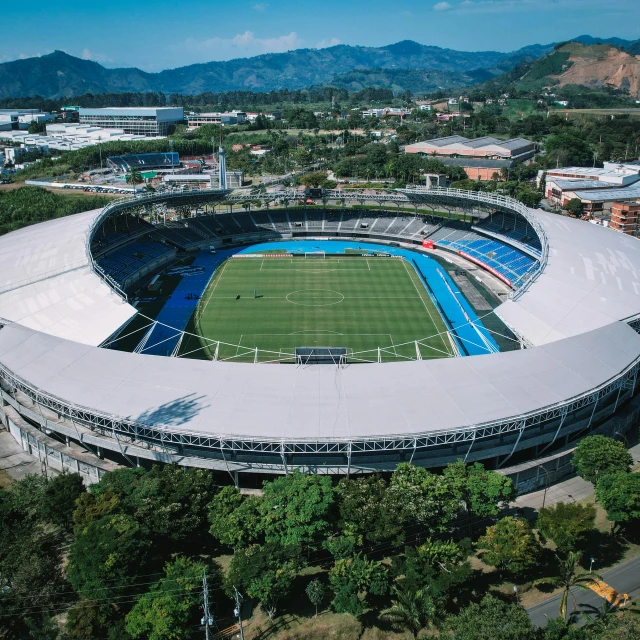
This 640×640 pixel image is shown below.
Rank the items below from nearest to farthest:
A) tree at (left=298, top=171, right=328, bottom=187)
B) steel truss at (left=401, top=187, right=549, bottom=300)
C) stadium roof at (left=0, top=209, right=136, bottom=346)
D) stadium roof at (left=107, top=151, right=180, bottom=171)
Result: 1. stadium roof at (left=0, top=209, right=136, bottom=346)
2. steel truss at (left=401, top=187, right=549, bottom=300)
3. tree at (left=298, top=171, right=328, bottom=187)
4. stadium roof at (left=107, top=151, right=180, bottom=171)

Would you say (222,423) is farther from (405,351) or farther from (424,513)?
(405,351)

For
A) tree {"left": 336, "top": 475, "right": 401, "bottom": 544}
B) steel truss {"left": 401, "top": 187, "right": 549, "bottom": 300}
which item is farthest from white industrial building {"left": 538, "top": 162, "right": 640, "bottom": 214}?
tree {"left": 336, "top": 475, "right": 401, "bottom": 544}

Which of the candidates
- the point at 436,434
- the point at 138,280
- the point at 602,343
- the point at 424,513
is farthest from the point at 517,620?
the point at 138,280

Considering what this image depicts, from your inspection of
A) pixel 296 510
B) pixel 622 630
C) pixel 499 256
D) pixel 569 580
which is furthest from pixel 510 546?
pixel 499 256

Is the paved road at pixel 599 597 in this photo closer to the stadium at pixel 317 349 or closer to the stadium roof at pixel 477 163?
the stadium at pixel 317 349

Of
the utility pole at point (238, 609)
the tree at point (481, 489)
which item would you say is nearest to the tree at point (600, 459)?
the tree at point (481, 489)

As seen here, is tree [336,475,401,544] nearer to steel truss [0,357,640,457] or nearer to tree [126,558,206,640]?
steel truss [0,357,640,457]
